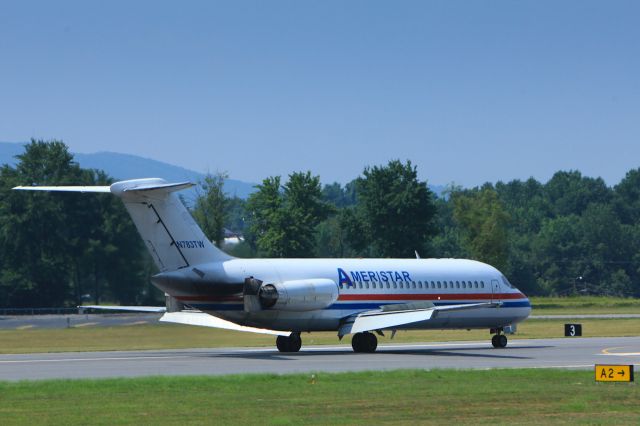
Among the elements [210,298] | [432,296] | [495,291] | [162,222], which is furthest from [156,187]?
[495,291]

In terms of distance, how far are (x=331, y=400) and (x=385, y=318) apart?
1845cm

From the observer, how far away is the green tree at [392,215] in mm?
109188

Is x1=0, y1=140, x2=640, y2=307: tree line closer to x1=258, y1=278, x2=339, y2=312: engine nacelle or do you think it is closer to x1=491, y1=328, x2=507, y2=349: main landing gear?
x1=491, y1=328, x2=507, y2=349: main landing gear

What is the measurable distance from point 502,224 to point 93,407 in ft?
316

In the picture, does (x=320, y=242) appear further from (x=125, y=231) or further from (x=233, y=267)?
(x=233, y=267)

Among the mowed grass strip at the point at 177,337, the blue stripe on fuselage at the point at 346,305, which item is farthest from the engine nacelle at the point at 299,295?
the mowed grass strip at the point at 177,337

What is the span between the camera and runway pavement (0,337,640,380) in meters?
33.8

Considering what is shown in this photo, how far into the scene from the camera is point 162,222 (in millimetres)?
39812

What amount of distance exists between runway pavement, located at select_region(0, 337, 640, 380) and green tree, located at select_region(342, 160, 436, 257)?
5946 cm

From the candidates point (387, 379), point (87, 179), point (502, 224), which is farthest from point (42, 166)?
point (387, 379)

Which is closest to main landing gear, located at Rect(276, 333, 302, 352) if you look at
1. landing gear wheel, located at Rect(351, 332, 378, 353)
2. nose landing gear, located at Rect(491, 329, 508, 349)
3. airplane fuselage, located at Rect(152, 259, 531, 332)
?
airplane fuselage, located at Rect(152, 259, 531, 332)

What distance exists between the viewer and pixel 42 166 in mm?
115438

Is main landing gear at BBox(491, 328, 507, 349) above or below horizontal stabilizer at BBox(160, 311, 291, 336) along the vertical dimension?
below

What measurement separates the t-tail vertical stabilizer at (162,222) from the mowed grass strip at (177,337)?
836 cm
